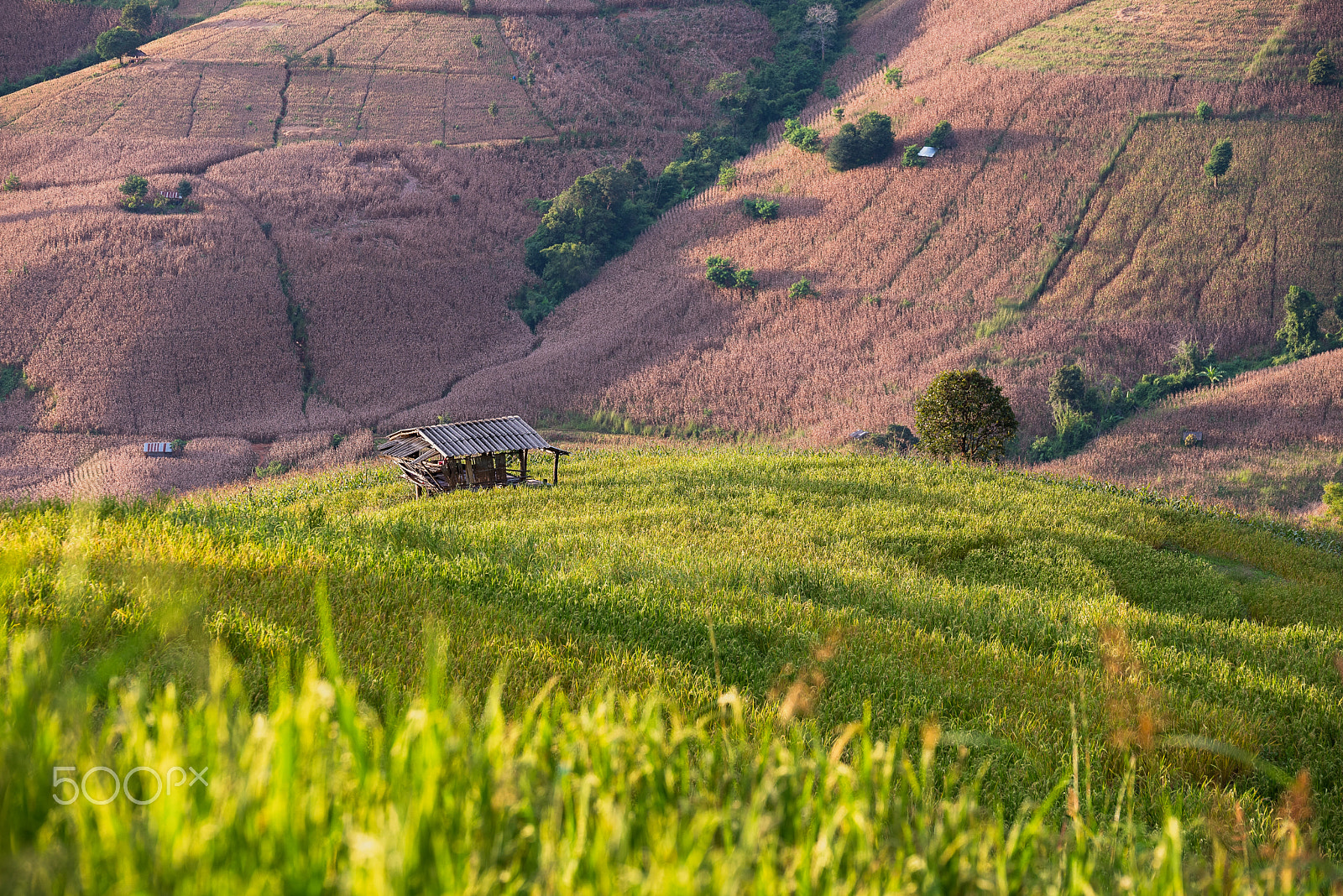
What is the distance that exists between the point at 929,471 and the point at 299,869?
17.4 metres

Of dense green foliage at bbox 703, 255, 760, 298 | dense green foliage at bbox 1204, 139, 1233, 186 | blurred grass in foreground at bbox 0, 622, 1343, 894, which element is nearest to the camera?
blurred grass in foreground at bbox 0, 622, 1343, 894

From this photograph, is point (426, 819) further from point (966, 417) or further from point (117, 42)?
point (117, 42)

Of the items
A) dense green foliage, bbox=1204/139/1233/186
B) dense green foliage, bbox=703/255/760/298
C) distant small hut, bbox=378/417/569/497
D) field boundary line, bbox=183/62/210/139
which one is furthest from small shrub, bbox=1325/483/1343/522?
field boundary line, bbox=183/62/210/139

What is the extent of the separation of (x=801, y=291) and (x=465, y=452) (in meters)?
27.2

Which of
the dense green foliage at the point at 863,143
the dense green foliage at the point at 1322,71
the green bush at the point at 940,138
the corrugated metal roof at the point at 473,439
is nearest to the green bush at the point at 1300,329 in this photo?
the dense green foliage at the point at 1322,71

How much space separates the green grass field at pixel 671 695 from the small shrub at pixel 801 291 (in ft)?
87.7

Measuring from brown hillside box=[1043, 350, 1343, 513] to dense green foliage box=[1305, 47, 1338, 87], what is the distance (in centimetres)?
2178

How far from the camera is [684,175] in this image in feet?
175

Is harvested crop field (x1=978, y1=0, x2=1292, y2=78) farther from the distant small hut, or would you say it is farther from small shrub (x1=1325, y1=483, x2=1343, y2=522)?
the distant small hut

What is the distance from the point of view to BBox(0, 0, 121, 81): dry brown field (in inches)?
2242

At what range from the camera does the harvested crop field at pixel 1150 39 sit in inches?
1858

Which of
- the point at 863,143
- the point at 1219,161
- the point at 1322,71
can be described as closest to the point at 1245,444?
the point at 1219,161

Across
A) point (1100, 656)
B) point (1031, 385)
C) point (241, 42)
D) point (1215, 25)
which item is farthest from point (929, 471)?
point (241, 42)

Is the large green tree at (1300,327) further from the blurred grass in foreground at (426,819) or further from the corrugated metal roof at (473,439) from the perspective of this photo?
the blurred grass in foreground at (426,819)
